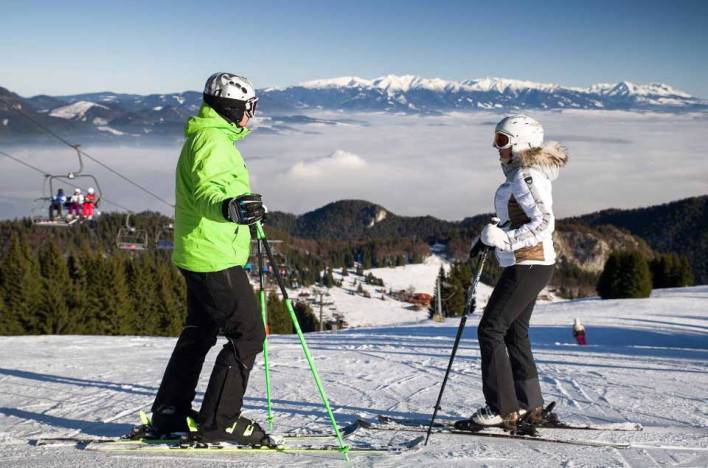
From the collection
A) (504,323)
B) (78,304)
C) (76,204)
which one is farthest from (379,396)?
(78,304)

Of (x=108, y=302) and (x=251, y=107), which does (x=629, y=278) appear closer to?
(x=108, y=302)

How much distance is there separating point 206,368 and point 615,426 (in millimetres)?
5532

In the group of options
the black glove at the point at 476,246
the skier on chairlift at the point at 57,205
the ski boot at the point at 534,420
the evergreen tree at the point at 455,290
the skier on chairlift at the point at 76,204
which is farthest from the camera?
the evergreen tree at the point at 455,290

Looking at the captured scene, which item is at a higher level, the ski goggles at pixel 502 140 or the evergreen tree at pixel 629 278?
the ski goggles at pixel 502 140

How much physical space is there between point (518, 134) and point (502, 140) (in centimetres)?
12

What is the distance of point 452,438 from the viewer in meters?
4.47

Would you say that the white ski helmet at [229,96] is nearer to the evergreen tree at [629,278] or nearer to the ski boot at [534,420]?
the ski boot at [534,420]

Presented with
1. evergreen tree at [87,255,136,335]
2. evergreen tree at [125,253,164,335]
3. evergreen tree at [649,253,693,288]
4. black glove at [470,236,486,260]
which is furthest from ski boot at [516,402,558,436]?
evergreen tree at [649,253,693,288]

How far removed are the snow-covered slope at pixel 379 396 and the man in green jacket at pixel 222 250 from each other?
1.04 ft

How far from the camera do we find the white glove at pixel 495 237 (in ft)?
13.7

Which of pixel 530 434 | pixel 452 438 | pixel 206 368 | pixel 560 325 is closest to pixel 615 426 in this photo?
pixel 530 434

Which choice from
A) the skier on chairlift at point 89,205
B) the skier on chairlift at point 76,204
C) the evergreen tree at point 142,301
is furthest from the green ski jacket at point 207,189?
the evergreen tree at point 142,301

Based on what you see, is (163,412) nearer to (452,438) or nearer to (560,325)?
(452,438)

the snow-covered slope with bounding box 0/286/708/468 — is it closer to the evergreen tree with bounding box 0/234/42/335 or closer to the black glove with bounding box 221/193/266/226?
the black glove with bounding box 221/193/266/226
